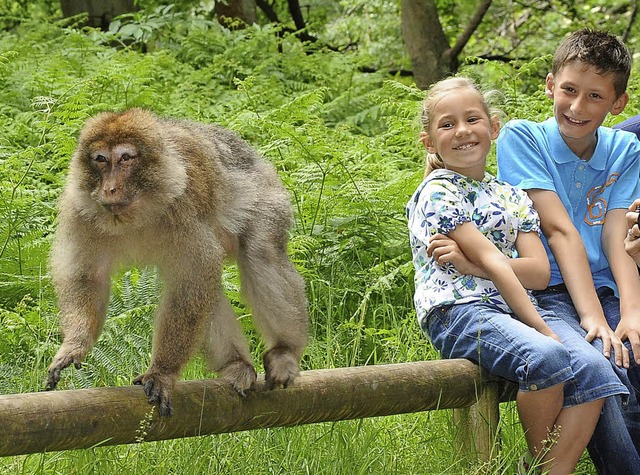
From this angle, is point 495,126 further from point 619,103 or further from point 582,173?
point 619,103

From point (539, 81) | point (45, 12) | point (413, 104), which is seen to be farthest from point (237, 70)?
point (45, 12)

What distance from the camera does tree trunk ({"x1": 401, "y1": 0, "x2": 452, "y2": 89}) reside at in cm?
894

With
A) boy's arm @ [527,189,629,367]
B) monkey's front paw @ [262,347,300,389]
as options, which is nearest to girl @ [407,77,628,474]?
boy's arm @ [527,189,629,367]

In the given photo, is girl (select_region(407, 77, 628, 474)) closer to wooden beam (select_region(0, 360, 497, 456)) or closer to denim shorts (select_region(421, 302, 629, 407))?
denim shorts (select_region(421, 302, 629, 407))

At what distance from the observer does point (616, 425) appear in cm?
348

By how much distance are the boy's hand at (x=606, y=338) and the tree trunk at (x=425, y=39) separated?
220 inches

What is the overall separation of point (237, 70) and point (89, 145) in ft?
16.6

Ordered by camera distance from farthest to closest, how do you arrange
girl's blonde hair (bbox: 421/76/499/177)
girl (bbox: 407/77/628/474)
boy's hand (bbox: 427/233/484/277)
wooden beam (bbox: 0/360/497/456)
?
girl's blonde hair (bbox: 421/76/499/177)
boy's hand (bbox: 427/233/484/277)
girl (bbox: 407/77/628/474)
wooden beam (bbox: 0/360/497/456)

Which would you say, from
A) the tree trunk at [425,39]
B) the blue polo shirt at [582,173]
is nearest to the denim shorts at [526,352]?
the blue polo shirt at [582,173]

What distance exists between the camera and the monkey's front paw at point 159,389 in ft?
9.51

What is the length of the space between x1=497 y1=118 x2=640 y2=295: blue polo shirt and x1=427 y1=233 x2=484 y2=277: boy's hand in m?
0.54

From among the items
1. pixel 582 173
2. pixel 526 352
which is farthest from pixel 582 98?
pixel 526 352

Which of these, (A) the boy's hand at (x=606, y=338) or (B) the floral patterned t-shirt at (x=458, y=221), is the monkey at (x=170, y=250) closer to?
(B) the floral patterned t-shirt at (x=458, y=221)

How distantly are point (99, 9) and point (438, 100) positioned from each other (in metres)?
6.68
